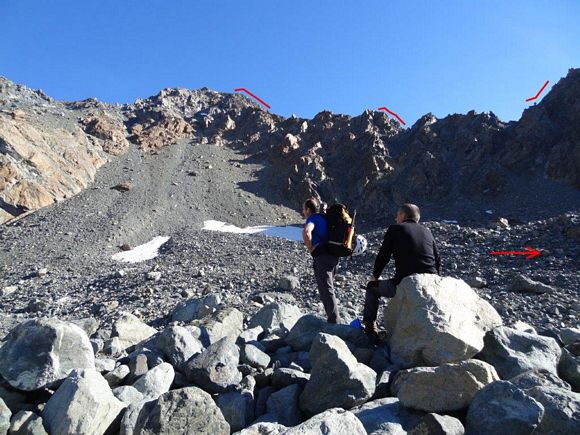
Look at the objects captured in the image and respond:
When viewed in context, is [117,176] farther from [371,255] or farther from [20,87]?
[371,255]

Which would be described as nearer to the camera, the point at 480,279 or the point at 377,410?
the point at 377,410

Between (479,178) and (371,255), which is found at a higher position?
(479,178)

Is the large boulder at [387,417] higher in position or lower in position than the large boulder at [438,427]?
lower

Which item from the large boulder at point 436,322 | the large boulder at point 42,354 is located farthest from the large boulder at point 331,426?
the large boulder at point 42,354

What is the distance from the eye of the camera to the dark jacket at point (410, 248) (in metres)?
5.17

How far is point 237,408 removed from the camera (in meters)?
4.01

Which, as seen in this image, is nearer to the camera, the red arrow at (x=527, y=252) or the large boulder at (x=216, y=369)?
the large boulder at (x=216, y=369)

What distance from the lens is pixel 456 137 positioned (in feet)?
162

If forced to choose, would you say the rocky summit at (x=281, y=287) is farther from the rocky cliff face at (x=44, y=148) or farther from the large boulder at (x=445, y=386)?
the rocky cliff face at (x=44, y=148)

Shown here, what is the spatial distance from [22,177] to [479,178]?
50.3 metres

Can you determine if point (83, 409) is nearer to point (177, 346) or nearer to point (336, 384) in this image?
point (177, 346)

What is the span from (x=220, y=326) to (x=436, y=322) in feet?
12.7

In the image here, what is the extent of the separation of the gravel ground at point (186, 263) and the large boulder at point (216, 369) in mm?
5944

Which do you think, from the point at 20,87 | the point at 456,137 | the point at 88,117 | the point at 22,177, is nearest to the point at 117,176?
the point at 22,177
